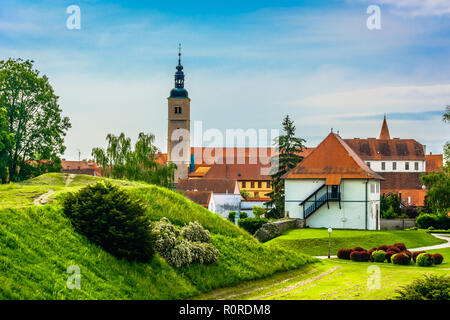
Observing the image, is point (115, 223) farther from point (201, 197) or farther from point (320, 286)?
point (201, 197)

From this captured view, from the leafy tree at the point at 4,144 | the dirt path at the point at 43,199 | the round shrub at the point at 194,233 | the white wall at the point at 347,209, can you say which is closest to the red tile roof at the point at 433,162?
the white wall at the point at 347,209

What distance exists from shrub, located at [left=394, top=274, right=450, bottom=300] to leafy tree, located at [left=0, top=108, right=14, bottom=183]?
89.9 ft

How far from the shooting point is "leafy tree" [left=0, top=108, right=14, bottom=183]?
36.4 metres

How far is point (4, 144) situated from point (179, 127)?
97.1 meters

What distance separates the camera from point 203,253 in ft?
71.7

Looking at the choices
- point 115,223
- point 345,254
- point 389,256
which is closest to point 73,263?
point 115,223

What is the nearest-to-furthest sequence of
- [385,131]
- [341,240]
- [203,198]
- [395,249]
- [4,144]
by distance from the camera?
[395,249] → [4,144] → [341,240] → [203,198] → [385,131]

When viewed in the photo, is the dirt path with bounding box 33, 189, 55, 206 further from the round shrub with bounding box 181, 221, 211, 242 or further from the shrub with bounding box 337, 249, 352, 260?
the shrub with bounding box 337, 249, 352, 260

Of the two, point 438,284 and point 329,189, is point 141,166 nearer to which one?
point 329,189

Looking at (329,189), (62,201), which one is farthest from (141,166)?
(62,201)

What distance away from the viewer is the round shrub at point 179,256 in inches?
800

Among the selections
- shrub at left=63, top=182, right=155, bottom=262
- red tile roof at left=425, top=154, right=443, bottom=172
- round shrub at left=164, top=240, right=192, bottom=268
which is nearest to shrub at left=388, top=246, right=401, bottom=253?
round shrub at left=164, top=240, right=192, bottom=268

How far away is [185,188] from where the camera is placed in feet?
349
